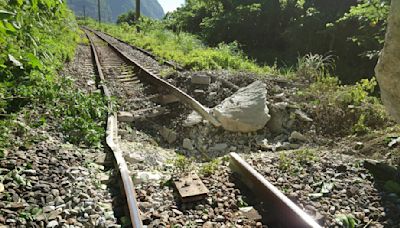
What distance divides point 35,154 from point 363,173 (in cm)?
347

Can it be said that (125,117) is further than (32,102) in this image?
Yes

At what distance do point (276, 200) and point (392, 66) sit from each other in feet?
6.62

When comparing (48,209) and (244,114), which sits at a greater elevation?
(244,114)

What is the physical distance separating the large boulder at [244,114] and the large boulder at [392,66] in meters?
1.80

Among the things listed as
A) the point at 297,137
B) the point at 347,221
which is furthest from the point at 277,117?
the point at 347,221

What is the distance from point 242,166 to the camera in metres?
3.40

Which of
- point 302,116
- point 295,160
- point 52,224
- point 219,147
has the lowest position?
point 219,147

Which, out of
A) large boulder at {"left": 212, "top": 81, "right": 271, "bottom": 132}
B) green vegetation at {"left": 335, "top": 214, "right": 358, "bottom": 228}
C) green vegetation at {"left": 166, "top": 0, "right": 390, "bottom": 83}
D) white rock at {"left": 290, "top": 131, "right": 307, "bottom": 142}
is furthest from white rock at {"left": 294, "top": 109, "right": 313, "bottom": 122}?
green vegetation at {"left": 166, "top": 0, "right": 390, "bottom": 83}

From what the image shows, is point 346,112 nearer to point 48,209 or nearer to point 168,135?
point 168,135

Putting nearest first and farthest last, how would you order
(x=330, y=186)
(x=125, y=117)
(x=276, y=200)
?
(x=276, y=200) → (x=330, y=186) → (x=125, y=117)

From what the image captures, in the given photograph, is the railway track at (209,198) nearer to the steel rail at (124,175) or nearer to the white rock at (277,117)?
the steel rail at (124,175)

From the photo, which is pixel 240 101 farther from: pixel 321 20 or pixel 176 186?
pixel 321 20

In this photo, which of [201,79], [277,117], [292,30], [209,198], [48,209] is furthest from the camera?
[292,30]

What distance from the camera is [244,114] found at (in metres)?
5.03
